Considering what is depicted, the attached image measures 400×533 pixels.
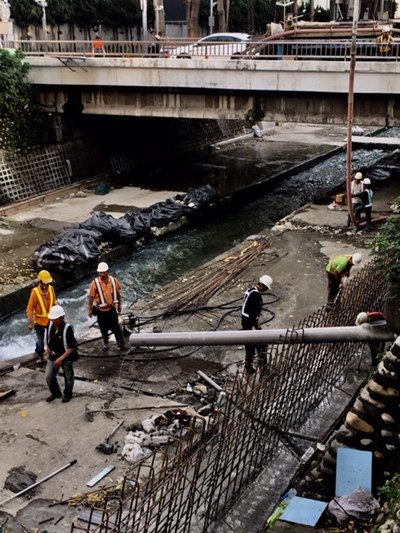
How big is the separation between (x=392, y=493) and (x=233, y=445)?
1.51 meters

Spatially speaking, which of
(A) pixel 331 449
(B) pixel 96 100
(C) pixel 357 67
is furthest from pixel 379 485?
(B) pixel 96 100

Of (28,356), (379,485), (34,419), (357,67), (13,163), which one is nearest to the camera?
(379,485)

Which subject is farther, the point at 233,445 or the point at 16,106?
the point at 16,106

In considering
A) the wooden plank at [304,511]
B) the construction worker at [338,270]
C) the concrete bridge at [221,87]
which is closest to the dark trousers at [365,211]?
the concrete bridge at [221,87]

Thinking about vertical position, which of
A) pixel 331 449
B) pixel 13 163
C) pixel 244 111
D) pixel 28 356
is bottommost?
pixel 28 356

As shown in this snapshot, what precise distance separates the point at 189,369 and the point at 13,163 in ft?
43.9

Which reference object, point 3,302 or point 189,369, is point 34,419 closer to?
point 189,369

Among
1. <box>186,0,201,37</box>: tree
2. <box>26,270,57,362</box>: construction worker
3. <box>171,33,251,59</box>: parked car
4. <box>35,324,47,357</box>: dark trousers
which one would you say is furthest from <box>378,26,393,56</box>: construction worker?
<box>186,0,201,37</box>: tree

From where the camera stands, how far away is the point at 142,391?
28.9 feet

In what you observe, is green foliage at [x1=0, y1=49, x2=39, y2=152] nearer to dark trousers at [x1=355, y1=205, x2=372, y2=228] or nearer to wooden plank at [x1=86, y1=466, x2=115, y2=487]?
dark trousers at [x1=355, y1=205, x2=372, y2=228]

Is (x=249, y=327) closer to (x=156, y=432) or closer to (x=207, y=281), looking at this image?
(x=156, y=432)

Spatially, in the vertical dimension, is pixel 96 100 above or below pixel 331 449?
→ above

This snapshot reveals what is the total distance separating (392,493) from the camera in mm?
5191

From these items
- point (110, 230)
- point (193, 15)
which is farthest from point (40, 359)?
point (193, 15)
